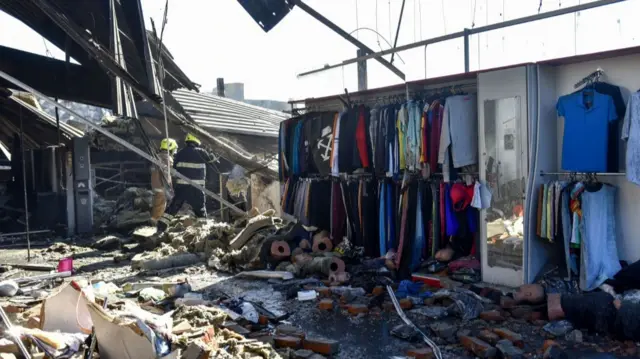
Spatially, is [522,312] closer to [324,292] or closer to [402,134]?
[324,292]

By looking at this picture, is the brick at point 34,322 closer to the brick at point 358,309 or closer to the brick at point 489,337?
the brick at point 358,309

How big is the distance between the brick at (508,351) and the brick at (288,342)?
1.73 meters

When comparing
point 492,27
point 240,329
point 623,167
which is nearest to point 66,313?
point 240,329

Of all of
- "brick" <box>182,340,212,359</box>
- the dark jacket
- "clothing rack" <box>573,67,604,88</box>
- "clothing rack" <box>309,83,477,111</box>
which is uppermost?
"clothing rack" <box>309,83,477,111</box>

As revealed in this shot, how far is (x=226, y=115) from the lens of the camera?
1622 cm

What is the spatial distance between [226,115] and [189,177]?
18.4 feet

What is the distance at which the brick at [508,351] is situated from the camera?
14.5 feet

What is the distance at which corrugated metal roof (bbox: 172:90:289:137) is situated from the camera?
14.8 m

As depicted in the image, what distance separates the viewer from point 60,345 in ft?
13.8

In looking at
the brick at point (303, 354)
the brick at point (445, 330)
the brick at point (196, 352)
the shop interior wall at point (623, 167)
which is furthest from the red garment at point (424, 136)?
the brick at point (196, 352)

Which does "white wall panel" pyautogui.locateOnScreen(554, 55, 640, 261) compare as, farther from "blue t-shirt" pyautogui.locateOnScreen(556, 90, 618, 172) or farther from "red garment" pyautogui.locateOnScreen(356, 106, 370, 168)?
"red garment" pyautogui.locateOnScreen(356, 106, 370, 168)

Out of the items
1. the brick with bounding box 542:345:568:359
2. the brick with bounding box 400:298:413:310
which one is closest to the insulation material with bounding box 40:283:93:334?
the brick with bounding box 400:298:413:310

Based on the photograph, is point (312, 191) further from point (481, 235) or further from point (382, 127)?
point (481, 235)

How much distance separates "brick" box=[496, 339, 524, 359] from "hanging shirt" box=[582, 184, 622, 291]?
169 centimetres
